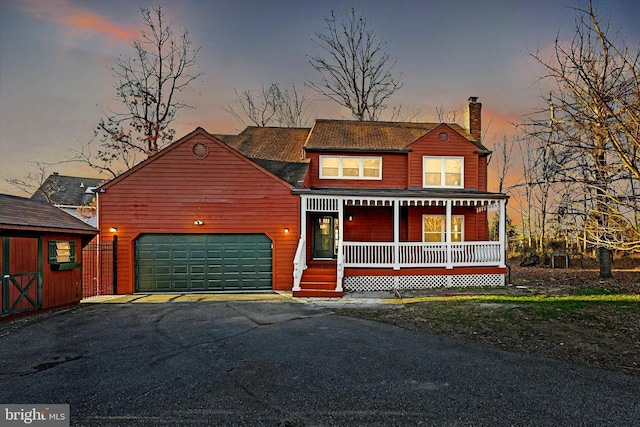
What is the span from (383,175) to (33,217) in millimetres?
12978

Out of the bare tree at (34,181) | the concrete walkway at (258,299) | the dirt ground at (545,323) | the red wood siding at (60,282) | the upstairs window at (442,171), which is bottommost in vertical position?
the concrete walkway at (258,299)

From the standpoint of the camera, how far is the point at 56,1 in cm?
1177

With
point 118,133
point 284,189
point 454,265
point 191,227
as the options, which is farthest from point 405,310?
point 118,133

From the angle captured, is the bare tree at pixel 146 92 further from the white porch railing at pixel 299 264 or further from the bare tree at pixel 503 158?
the bare tree at pixel 503 158

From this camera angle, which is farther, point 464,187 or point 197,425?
point 464,187

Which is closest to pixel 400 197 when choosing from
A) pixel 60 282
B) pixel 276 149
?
pixel 276 149

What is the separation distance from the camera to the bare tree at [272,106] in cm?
3106

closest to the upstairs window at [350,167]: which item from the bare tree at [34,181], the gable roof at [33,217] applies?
the gable roof at [33,217]

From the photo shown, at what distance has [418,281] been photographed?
1380 cm

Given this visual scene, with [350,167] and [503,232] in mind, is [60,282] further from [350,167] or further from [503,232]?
[503,232]

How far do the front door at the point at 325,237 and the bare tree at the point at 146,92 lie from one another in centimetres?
1505

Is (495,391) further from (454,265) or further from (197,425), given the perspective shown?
(454,265)

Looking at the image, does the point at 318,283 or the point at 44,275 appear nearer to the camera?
the point at 44,275

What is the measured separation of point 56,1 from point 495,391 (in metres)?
16.3
